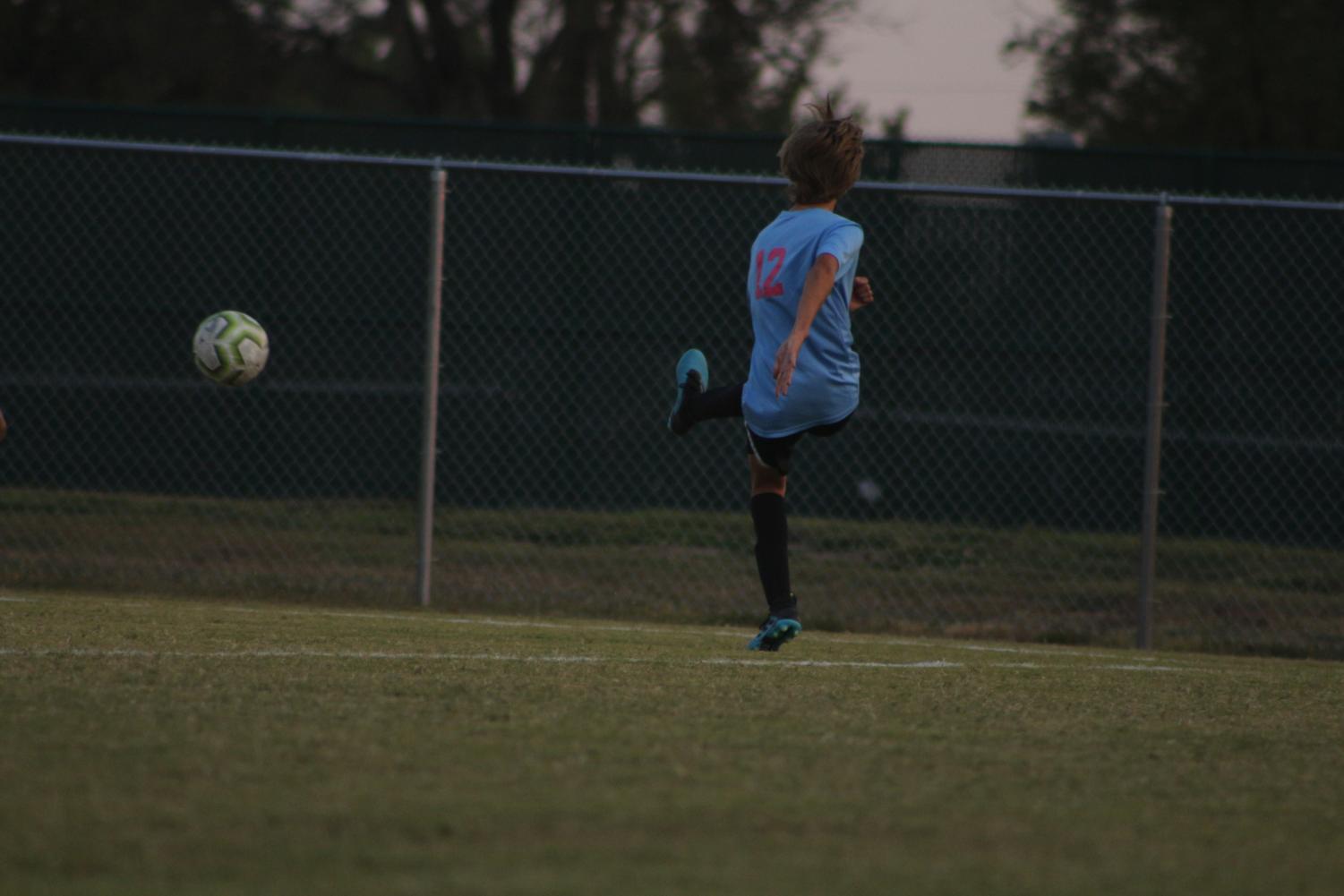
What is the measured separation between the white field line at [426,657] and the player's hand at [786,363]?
99 cm

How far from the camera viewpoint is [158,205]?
10.2m

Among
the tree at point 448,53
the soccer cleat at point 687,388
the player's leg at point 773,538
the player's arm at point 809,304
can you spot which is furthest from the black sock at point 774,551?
the tree at point 448,53

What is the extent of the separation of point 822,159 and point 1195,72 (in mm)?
16516

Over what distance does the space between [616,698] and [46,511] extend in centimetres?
626

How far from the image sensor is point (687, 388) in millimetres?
5684

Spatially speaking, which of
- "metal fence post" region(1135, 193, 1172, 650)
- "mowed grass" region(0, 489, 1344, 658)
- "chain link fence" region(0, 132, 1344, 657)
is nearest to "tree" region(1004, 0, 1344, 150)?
"chain link fence" region(0, 132, 1344, 657)

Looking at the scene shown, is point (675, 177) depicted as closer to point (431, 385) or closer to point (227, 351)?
point (431, 385)

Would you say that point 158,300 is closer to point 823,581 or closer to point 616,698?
point 823,581

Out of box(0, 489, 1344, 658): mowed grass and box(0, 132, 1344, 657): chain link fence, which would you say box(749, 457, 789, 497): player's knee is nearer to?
box(0, 489, 1344, 658): mowed grass

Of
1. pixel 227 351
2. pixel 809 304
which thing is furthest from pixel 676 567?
pixel 809 304

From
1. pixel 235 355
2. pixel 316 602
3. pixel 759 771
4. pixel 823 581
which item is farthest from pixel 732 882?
pixel 823 581

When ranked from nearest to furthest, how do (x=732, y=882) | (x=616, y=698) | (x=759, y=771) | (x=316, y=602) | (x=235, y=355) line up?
(x=732, y=882)
(x=759, y=771)
(x=616, y=698)
(x=235, y=355)
(x=316, y=602)

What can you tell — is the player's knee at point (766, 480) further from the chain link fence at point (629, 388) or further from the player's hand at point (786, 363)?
the chain link fence at point (629, 388)

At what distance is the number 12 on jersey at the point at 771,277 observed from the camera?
17.6ft
